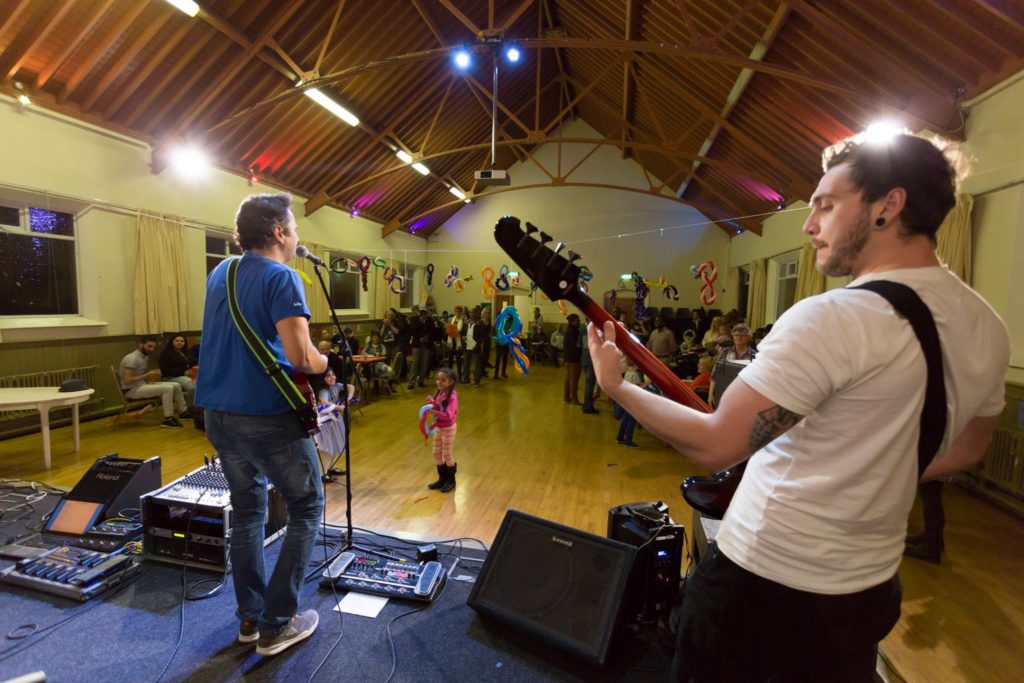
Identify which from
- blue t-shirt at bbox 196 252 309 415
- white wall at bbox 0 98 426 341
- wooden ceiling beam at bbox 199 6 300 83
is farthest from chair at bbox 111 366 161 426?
blue t-shirt at bbox 196 252 309 415

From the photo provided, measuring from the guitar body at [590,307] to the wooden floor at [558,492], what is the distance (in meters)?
1.57

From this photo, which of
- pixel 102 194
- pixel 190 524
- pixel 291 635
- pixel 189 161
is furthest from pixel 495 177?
pixel 291 635

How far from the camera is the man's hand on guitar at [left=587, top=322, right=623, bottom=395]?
3.02 ft

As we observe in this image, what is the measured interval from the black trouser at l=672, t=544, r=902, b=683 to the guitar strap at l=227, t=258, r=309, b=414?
146 cm

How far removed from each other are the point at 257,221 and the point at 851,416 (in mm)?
1922

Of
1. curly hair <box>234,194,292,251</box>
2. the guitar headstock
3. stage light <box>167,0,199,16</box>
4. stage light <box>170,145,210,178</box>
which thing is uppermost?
stage light <box>167,0,199,16</box>

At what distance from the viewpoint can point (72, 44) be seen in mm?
4789

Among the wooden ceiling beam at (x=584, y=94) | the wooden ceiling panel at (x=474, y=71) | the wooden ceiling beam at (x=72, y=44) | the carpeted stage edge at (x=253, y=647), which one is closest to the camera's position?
the carpeted stage edge at (x=253, y=647)

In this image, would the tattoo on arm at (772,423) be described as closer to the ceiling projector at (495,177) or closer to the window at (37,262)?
the ceiling projector at (495,177)

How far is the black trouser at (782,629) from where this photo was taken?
828 mm

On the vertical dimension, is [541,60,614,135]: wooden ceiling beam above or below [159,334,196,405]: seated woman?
above

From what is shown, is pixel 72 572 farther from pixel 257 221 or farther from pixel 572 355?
pixel 572 355

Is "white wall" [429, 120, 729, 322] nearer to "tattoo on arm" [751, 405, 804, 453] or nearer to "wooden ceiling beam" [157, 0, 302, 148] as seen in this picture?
"wooden ceiling beam" [157, 0, 302, 148]

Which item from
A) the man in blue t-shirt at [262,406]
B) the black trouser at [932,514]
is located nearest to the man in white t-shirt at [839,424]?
the man in blue t-shirt at [262,406]
